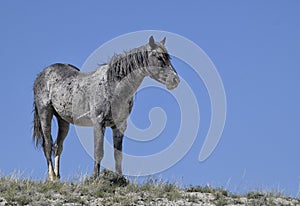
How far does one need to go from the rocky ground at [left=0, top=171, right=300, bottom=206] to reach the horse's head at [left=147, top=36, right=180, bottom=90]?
2295 millimetres

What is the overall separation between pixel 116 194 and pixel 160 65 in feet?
11.1

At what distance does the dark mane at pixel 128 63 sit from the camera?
1720 cm

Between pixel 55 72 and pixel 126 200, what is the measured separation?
5.72 metres

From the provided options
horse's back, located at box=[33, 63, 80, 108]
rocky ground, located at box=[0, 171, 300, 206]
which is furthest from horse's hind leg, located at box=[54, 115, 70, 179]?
rocky ground, located at box=[0, 171, 300, 206]

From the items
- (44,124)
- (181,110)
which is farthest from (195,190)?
(44,124)

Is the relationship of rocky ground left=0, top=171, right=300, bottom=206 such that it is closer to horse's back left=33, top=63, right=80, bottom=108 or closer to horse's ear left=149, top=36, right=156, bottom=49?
horse's ear left=149, top=36, right=156, bottom=49

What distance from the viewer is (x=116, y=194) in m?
15.1

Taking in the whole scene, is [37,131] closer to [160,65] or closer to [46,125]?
[46,125]

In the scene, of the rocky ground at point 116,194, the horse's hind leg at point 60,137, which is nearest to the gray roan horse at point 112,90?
the horse's hind leg at point 60,137

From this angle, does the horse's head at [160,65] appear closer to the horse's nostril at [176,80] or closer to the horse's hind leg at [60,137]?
the horse's nostril at [176,80]

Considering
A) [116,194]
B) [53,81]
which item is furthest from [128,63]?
[116,194]

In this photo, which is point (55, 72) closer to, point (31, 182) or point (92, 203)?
point (31, 182)

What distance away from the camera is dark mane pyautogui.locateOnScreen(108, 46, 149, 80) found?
677 inches

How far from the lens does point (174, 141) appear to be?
683 inches
